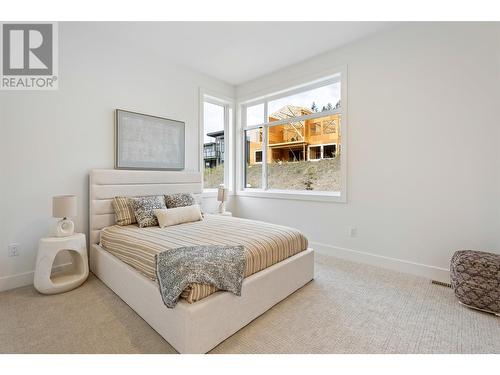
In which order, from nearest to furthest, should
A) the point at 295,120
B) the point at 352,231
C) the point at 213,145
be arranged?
the point at 352,231
the point at 295,120
the point at 213,145

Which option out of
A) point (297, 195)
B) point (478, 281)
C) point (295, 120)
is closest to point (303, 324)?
point (478, 281)

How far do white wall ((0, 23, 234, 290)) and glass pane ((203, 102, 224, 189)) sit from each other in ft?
3.47

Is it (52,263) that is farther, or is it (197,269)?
(52,263)

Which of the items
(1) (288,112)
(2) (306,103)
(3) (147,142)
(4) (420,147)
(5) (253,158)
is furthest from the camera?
(5) (253,158)

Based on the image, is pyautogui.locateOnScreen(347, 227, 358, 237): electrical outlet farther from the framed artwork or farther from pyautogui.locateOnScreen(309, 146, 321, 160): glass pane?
the framed artwork

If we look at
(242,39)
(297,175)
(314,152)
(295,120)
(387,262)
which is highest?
(242,39)

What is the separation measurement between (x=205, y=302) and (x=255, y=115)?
3751mm

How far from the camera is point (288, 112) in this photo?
4.08m

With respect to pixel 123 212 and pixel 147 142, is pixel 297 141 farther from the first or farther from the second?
pixel 123 212

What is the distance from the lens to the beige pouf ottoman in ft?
6.14

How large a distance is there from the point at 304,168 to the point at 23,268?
3734mm

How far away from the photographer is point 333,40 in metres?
3.07

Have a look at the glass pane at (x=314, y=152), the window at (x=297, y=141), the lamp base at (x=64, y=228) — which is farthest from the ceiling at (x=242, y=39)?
the lamp base at (x=64, y=228)

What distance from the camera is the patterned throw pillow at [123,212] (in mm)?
2770
